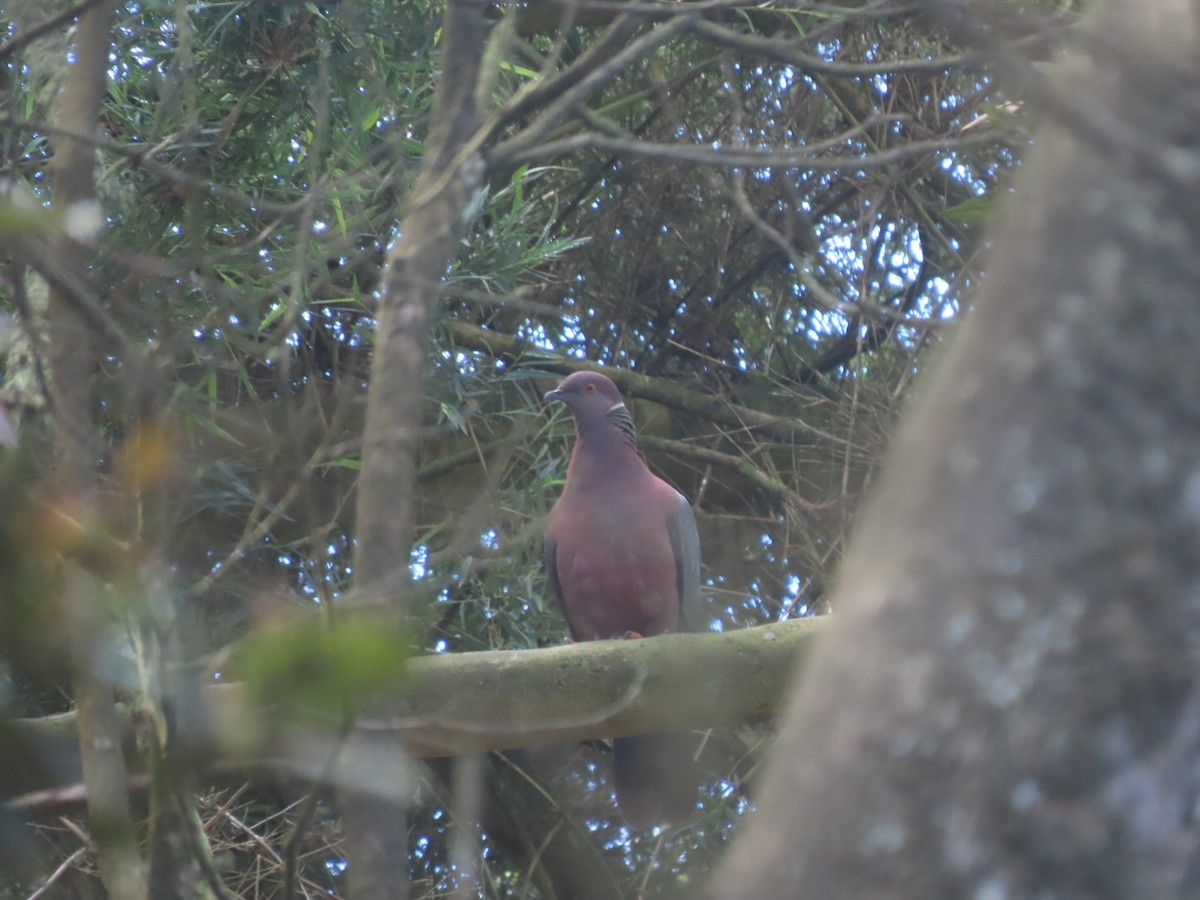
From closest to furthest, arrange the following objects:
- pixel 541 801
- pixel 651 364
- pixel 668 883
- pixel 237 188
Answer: pixel 237 188 < pixel 668 883 < pixel 541 801 < pixel 651 364

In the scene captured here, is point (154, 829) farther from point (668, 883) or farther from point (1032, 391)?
point (668, 883)

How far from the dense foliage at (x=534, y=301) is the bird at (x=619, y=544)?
0.09m

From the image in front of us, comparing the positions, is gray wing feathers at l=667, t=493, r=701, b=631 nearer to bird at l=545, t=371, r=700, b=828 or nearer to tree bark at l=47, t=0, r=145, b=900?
bird at l=545, t=371, r=700, b=828

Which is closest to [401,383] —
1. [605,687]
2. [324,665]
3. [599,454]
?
[324,665]

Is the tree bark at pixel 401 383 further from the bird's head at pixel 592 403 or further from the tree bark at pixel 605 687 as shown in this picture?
the bird's head at pixel 592 403

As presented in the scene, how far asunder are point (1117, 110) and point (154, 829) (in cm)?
74

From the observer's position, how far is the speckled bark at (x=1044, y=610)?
657 mm

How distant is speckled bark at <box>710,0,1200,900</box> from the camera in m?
0.66

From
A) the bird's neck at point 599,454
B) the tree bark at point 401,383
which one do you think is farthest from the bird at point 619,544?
the tree bark at point 401,383

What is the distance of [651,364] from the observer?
3.78 meters

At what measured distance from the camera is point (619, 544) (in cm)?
311

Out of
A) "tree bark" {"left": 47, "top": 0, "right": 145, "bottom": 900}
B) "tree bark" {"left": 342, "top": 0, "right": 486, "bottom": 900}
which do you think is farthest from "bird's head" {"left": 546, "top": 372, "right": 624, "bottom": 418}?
"tree bark" {"left": 342, "top": 0, "right": 486, "bottom": 900}

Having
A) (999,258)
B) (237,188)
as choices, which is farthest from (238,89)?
(999,258)

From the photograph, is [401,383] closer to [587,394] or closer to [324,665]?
[324,665]
